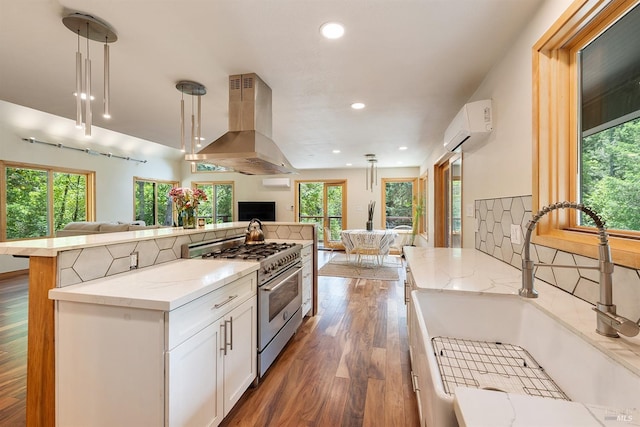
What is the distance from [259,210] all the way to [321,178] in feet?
6.81

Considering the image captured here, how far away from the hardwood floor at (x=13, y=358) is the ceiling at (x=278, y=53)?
2.33 metres

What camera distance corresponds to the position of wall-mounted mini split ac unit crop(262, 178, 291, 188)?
8266mm

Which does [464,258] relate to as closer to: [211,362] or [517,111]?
[517,111]

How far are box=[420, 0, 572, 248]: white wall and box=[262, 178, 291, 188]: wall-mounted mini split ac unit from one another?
6.24 meters

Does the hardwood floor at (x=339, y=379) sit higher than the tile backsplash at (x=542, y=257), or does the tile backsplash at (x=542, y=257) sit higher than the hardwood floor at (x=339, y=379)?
the tile backsplash at (x=542, y=257)

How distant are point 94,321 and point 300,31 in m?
1.91

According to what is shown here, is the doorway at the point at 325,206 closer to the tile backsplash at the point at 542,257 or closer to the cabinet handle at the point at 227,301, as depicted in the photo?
the tile backsplash at the point at 542,257

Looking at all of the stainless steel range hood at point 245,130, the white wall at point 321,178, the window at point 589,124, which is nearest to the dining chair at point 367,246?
the white wall at point 321,178

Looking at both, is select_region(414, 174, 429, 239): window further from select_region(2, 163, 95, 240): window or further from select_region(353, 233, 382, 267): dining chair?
select_region(2, 163, 95, 240): window

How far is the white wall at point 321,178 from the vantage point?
7.94 m

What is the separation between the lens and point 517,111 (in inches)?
68.8

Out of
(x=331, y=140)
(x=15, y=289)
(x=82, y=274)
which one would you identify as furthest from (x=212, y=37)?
(x=15, y=289)

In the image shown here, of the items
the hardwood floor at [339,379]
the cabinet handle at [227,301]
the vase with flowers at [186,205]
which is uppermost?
the vase with flowers at [186,205]

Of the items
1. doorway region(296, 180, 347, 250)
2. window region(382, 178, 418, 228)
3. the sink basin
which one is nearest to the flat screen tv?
doorway region(296, 180, 347, 250)
